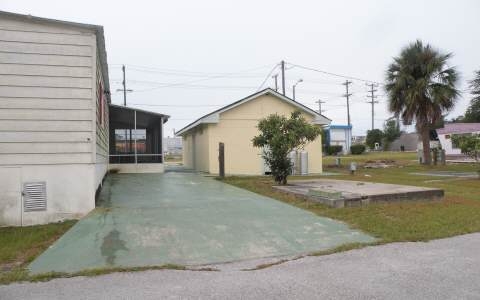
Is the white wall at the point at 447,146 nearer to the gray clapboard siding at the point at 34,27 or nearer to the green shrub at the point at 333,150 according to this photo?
the green shrub at the point at 333,150

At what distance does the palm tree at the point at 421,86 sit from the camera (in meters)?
25.5

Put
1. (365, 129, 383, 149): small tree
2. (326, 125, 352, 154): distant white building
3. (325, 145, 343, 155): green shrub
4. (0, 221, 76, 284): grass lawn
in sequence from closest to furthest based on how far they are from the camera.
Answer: (0, 221, 76, 284): grass lawn → (325, 145, 343, 155): green shrub → (326, 125, 352, 154): distant white building → (365, 129, 383, 149): small tree

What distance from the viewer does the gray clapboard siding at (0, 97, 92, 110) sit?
8820 millimetres

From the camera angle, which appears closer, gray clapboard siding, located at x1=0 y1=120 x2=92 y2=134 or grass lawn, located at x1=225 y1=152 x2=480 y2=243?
grass lawn, located at x1=225 y1=152 x2=480 y2=243

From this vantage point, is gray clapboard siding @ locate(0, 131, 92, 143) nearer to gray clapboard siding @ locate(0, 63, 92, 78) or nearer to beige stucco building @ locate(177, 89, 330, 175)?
gray clapboard siding @ locate(0, 63, 92, 78)

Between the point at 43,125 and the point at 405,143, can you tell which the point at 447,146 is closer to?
the point at 405,143

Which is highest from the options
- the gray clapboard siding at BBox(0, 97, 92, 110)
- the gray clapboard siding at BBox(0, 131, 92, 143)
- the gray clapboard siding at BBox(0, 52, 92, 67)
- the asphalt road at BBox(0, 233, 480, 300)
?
the gray clapboard siding at BBox(0, 52, 92, 67)

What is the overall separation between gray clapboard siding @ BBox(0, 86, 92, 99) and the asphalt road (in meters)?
5.11

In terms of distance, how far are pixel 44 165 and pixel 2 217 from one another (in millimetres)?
1273

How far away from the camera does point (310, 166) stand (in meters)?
23.1

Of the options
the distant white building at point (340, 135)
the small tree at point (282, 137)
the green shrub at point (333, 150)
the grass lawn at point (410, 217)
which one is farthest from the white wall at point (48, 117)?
the distant white building at point (340, 135)

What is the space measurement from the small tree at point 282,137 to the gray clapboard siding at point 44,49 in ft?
23.1

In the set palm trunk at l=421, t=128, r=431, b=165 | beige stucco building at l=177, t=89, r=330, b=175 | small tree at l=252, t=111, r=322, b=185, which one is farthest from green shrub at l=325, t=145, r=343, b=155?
small tree at l=252, t=111, r=322, b=185

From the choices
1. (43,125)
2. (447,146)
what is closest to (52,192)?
(43,125)
